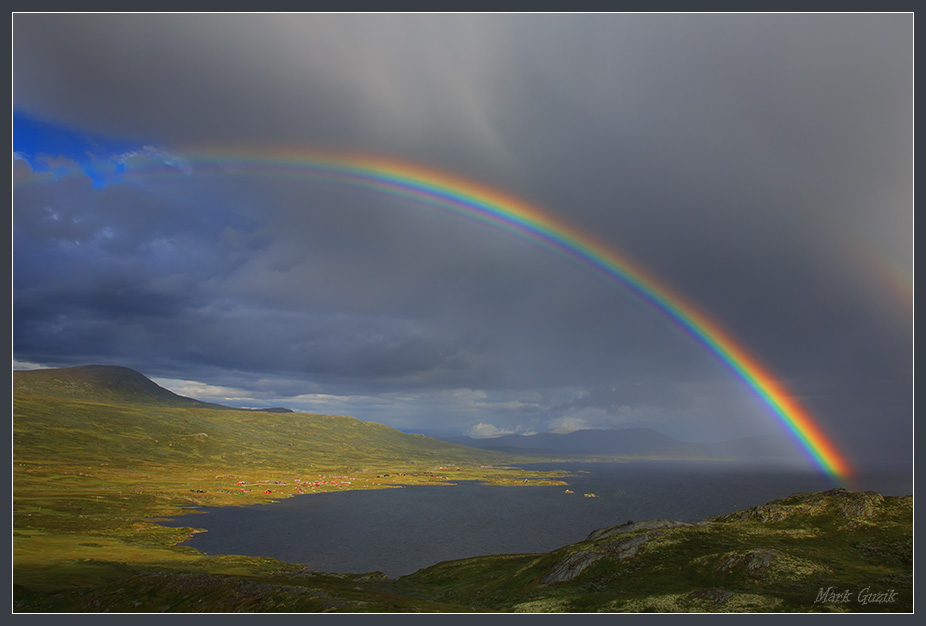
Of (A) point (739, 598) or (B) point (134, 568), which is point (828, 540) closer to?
(A) point (739, 598)

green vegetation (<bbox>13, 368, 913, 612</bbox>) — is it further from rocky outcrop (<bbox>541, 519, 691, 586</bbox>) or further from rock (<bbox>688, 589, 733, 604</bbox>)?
rocky outcrop (<bbox>541, 519, 691, 586</bbox>)

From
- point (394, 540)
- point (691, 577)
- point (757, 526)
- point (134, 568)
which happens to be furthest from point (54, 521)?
point (757, 526)

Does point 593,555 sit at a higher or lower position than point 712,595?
lower

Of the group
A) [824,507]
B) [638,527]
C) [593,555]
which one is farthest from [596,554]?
[824,507]

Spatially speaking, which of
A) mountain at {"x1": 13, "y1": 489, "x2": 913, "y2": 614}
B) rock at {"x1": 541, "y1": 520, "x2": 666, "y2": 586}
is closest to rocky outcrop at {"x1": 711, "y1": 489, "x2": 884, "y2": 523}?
mountain at {"x1": 13, "y1": 489, "x2": 913, "y2": 614}

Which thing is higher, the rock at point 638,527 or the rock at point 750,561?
the rock at point 750,561

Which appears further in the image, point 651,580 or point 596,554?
point 596,554

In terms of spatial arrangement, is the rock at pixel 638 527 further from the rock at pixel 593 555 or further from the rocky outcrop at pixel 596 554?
the rock at pixel 593 555

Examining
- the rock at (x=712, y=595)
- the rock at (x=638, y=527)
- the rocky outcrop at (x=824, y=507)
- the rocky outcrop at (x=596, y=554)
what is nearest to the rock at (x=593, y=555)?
the rocky outcrop at (x=596, y=554)

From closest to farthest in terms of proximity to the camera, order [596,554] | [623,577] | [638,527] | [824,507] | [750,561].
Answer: [750,561] → [623,577] → [596,554] → [824,507] → [638,527]

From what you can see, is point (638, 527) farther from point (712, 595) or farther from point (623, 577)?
point (712, 595)

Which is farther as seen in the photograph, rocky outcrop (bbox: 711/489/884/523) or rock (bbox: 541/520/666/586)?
rocky outcrop (bbox: 711/489/884/523)

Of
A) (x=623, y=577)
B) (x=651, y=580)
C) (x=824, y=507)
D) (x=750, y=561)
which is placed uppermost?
(x=824, y=507)
